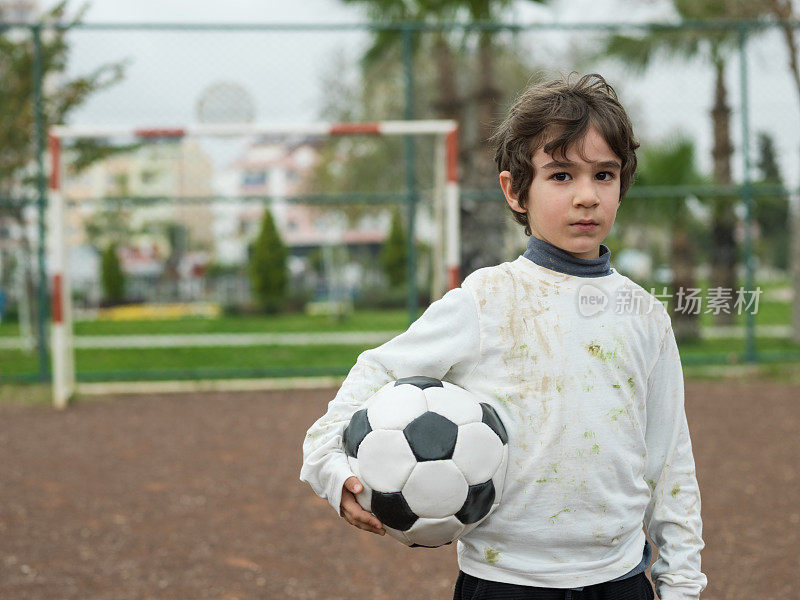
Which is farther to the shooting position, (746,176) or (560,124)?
(746,176)

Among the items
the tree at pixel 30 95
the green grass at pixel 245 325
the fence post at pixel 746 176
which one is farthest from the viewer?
the green grass at pixel 245 325

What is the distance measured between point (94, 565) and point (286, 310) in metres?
13.0

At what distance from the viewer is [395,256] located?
17.7m

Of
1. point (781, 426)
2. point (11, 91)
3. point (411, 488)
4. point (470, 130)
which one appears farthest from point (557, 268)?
point (470, 130)

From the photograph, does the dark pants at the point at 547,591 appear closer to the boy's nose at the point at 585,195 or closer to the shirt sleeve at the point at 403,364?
the shirt sleeve at the point at 403,364

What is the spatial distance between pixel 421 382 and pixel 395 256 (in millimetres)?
16276

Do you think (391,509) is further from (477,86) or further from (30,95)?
(477,86)

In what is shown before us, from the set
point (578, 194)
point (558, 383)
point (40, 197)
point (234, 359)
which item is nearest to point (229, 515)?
point (558, 383)

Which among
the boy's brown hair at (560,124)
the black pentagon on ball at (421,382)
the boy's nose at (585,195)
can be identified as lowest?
the black pentagon on ball at (421,382)

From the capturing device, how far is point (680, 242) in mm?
10000

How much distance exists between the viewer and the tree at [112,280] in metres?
12.7

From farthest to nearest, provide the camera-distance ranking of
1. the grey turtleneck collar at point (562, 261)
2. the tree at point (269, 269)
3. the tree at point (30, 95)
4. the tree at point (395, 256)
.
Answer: the tree at point (395, 256) → the tree at point (269, 269) → the tree at point (30, 95) → the grey turtleneck collar at point (562, 261)

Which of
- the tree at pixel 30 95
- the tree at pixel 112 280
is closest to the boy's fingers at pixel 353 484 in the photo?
the tree at pixel 30 95

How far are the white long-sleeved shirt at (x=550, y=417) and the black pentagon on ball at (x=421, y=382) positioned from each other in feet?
0.05
